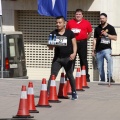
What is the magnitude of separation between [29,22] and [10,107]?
38.8 feet

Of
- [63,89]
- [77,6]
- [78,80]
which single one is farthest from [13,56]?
[63,89]

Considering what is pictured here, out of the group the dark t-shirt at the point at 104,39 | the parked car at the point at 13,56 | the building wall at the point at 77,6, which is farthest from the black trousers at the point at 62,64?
the building wall at the point at 77,6

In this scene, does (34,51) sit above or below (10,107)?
above

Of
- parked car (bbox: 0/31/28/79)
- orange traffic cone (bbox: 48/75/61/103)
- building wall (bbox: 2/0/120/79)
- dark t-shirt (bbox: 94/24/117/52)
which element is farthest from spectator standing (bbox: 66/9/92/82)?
building wall (bbox: 2/0/120/79)

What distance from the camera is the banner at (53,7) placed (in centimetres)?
2089

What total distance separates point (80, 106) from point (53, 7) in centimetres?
797

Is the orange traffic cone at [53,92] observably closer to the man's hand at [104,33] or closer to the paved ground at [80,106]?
the paved ground at [80,106]

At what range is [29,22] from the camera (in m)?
25.3

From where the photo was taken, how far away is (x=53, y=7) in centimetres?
2142

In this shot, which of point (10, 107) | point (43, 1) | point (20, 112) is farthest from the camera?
point (43, 1)

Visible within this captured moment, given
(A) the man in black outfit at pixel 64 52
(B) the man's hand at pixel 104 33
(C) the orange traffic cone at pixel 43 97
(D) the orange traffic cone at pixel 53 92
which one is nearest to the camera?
(C) the orange traffic cone at pixel 43 97

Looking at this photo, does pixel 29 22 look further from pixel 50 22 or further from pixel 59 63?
pixel 59 63

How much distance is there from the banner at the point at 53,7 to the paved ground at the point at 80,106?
3.84 metres

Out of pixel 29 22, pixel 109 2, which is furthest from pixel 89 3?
pixel 29 22
